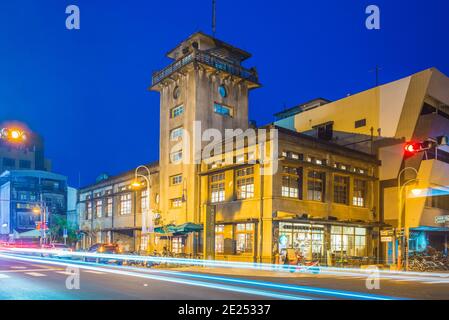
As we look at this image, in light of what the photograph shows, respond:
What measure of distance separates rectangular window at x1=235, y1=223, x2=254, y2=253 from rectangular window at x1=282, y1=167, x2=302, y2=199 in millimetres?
3782

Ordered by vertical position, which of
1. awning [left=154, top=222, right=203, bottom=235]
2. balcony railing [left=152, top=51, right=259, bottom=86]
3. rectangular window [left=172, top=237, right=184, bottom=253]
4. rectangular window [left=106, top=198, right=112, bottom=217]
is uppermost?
balcony railing [left=152, top=51, right=259, bottom=86]

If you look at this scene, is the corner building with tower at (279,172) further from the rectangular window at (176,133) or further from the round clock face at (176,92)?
the rectangular window at (176,133)

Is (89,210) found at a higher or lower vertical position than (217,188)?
lower

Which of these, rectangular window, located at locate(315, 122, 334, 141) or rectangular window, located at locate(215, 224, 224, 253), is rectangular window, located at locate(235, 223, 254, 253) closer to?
rectangular window, located at locate(215, 224, 224, 253)

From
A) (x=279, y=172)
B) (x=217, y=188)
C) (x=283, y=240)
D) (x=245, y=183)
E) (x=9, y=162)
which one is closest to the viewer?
(x=283, y=240)

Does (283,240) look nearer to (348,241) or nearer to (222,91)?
(348,241)

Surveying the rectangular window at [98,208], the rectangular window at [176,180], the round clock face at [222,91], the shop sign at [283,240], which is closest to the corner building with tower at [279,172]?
the shop sign at [283,240]

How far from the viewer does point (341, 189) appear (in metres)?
38.6

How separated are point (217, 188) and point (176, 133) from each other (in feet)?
29.8

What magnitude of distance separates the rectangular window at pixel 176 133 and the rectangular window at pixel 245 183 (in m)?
9.87

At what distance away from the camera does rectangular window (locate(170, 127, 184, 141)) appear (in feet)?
143

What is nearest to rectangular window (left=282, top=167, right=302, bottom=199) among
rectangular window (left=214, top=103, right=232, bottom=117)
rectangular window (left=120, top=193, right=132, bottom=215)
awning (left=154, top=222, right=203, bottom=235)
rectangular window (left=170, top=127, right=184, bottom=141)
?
awning (left=154, top=222, right=203, bottom=235)

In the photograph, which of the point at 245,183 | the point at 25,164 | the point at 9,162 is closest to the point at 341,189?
the point at 245,183
